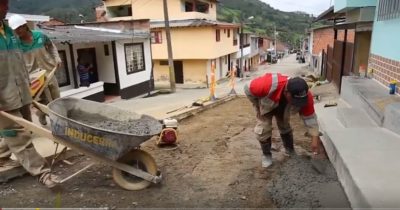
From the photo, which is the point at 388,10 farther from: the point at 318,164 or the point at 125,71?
the point at 125,71

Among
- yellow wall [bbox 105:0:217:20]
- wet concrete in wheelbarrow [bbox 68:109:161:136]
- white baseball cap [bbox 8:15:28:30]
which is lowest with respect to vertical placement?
wet concrete in wheelbarrow [bbox 68:109:161:136]

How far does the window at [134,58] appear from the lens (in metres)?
16.2

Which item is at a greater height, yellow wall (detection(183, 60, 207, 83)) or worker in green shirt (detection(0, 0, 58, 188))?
worker in green shirt (detection(0, 0, 58, 188))

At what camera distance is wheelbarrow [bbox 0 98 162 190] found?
3428 mm

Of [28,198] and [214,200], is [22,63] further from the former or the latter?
[214,200]

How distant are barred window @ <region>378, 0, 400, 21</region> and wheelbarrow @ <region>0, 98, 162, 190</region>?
4.89 metres

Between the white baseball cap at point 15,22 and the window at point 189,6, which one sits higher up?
the window at point 189,6

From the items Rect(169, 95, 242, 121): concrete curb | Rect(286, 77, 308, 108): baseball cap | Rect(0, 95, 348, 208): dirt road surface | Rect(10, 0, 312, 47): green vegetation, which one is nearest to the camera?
Rect(0, 95, 348, 208): dirt road surface

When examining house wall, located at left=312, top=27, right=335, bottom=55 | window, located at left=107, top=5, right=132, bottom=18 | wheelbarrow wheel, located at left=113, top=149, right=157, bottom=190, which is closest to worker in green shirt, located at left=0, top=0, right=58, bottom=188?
wheelbarrow wheel, located at left=113, top=149, right=157, bottom=190

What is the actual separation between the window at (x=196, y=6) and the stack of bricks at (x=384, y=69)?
24.7 m

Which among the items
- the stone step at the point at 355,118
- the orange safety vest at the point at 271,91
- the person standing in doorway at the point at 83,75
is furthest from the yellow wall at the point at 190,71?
the orange safety vest at the point at 271,91

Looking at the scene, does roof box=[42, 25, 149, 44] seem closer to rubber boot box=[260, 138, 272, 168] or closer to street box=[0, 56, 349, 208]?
street box=[0, 56, 349, 208]

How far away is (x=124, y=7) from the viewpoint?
32688 mm

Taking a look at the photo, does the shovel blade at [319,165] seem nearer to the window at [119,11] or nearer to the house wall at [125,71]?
the house wall at [125,71]
